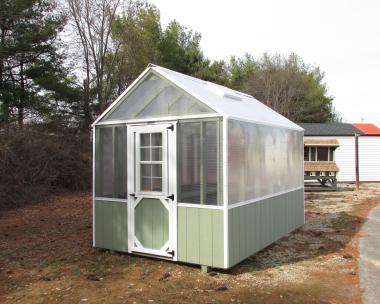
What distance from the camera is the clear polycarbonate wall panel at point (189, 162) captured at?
5.62 m

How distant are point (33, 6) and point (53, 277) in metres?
13.3

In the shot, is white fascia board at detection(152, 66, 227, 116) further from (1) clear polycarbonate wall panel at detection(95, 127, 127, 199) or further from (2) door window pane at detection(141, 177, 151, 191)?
(2) door window pane at detection(141, 177, 151, 191)

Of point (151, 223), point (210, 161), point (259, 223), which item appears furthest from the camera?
point (259, 223)

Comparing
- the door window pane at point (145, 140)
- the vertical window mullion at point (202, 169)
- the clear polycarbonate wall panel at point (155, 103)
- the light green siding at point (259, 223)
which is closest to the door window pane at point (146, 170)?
the door window pane at point (145, 140)

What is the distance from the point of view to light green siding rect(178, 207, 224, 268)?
17.7 ft

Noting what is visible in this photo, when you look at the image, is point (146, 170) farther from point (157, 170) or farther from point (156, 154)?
point (156, 154)

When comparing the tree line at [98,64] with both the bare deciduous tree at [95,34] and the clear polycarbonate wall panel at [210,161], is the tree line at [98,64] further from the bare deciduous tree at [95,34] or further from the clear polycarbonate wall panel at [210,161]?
the clear polycarbonate wall panel at [210,161]

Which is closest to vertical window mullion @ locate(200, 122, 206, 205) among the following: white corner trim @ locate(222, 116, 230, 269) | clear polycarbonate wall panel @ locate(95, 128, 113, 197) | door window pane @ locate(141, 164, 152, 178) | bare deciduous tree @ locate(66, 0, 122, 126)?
white corner trim @ locate(222, 116, 230, 269)

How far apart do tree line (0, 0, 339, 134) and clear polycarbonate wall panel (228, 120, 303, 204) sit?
33.0 feet

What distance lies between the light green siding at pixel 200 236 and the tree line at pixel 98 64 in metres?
10.1

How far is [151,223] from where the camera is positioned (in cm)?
611

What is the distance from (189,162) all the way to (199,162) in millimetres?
202

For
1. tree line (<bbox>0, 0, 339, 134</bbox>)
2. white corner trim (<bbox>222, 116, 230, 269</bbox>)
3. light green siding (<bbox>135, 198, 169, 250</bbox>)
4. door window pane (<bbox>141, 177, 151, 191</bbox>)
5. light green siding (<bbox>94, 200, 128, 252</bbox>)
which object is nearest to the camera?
white corner trim (<bbox>222, 116, 230, 269</bbox>)

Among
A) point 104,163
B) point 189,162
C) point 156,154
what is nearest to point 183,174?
point 189,162
